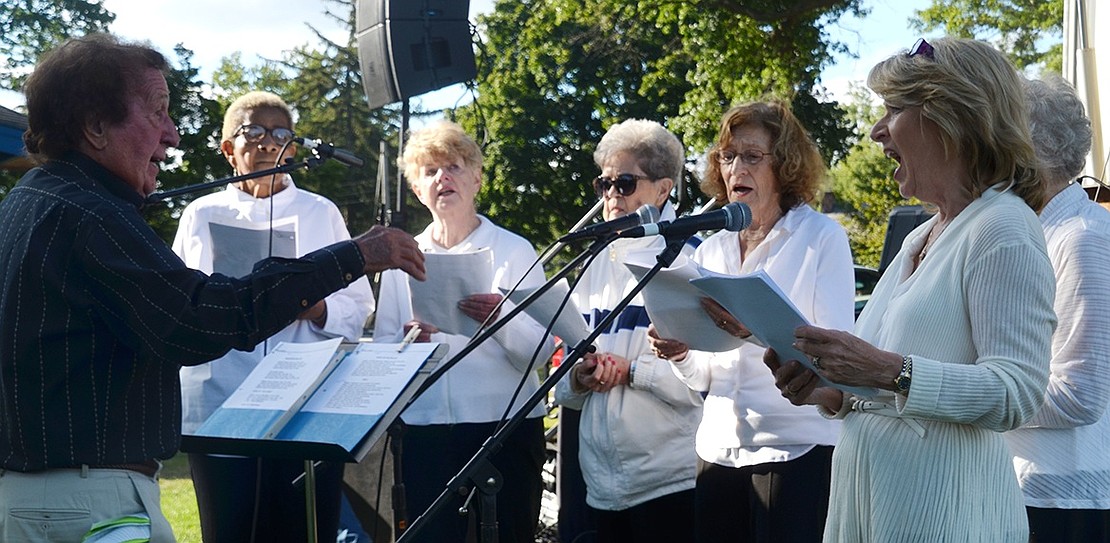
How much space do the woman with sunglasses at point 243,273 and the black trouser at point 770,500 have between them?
60.3 inches

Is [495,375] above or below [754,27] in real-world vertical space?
below

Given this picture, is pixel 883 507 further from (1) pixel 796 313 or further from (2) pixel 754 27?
(2) pixel 754 27

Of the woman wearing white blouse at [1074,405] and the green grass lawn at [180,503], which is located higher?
the woman wearing white blouse at [1074,405]

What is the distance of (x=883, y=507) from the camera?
7.85 ft

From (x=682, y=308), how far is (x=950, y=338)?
2.57 feet

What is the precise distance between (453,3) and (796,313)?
447cm

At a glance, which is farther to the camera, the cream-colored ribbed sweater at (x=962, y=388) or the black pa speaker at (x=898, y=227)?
the black pa speaker at (x=898, y=227)

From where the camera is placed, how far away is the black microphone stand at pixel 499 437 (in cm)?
256

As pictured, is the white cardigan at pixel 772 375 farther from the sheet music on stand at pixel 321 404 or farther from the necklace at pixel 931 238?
the sheet music on stand at pixel 321 404

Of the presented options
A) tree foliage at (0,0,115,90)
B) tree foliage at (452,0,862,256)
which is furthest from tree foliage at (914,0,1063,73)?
tree foliage at (0,0,115,90)

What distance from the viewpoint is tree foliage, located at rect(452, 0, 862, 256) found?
18484 millimetres

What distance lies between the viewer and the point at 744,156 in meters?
3.87

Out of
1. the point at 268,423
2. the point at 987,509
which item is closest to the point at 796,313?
the point at 987,509

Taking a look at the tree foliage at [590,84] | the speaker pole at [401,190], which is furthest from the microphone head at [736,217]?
the tree foliage at [590,84]
